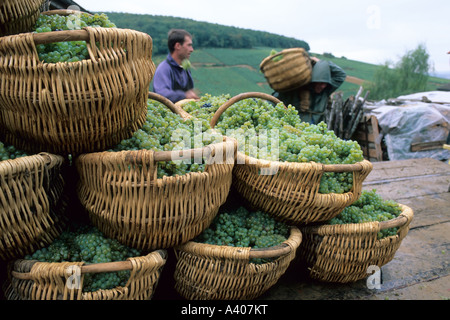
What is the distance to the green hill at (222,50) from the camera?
14680mm

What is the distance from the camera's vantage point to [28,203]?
1.31 m

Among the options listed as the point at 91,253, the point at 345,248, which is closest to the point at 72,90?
the point at 91,253

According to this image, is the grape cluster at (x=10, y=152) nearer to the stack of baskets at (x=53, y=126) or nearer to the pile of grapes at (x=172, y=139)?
the stack of baskets at (x=53, y=126)

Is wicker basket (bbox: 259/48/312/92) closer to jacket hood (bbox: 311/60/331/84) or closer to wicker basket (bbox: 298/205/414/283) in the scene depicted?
jacket hood (bbox: 311/60/331/84)

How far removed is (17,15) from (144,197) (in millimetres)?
920

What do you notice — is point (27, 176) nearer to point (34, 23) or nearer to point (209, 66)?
point (34, 23)

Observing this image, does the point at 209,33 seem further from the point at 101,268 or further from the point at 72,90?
the point at 101,268

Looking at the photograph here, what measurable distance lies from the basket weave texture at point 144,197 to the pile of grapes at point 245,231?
166 millimetres

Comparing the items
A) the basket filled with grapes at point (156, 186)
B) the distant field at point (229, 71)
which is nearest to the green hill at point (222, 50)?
the distant field at point (229, 71)

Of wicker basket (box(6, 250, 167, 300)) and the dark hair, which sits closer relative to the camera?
wicker basket (box(6, 250, 167, 300))

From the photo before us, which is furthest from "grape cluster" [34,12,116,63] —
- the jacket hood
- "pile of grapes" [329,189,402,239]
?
the jacket hood

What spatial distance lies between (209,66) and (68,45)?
627 inches

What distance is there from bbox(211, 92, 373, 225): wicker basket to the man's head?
2608mm

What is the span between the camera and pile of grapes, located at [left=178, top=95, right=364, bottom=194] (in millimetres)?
1784
